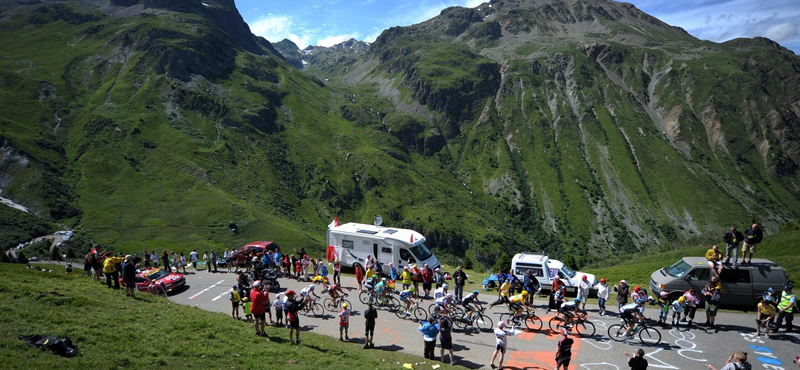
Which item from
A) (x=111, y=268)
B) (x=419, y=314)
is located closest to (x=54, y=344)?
(x=111, y=268)

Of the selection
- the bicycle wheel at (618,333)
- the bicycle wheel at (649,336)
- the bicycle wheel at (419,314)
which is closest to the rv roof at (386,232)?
the bicycle wheel at (419,314)

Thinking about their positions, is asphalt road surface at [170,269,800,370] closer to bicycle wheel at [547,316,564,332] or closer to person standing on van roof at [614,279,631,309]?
bicycle wheel at [547,316,564,332]

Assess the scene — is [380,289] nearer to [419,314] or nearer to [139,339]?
[419,314]

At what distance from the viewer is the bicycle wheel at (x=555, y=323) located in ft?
68.3

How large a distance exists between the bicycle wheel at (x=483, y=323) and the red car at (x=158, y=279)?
21.8m

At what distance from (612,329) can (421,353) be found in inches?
387

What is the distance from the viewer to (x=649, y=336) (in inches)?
760

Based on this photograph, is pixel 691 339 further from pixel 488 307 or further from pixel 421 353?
pixel 421 353

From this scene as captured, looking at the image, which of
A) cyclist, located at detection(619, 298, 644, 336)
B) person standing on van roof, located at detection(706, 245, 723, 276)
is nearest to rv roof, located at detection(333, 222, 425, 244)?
cyclist, located at detection(619, 298, 644, 336)

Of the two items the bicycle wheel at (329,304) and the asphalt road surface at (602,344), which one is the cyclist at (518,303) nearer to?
the asphalt road surface at (602,344)

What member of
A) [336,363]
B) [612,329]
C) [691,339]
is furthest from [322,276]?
[691,339]

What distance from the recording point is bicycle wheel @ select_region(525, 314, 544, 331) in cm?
2095

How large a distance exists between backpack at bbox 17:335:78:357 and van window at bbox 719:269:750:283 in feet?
96.8

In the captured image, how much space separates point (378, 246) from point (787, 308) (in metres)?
23.8
